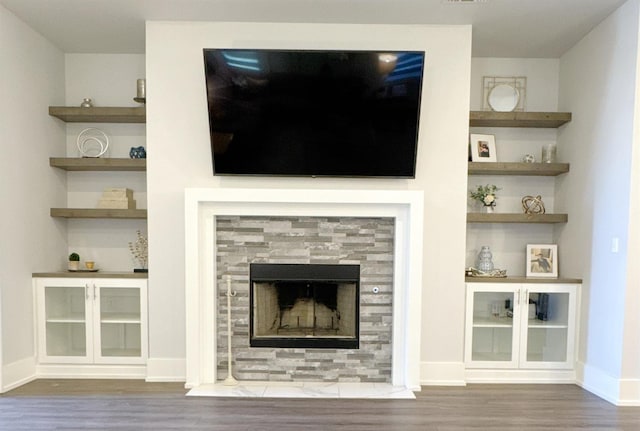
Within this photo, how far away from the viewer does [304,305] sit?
327 centimetres

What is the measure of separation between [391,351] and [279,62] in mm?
2323

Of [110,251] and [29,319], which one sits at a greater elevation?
[110,251]

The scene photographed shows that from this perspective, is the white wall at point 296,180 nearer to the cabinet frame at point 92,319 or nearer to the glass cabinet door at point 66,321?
the cabinet frame at point 92,319

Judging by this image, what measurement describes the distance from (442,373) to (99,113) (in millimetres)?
3485

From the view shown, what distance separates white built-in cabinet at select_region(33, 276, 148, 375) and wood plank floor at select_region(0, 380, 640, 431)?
0.24 m

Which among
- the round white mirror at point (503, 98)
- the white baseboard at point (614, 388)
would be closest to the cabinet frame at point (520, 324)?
the white baseboard at point (614, 388)

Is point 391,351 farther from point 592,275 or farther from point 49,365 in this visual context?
point 49,365

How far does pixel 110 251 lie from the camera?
364 centimetres

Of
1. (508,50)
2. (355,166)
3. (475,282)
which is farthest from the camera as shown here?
(508,50)

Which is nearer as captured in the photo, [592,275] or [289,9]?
[289,9]

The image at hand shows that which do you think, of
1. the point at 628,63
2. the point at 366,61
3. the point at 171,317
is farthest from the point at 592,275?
the point at 171,317

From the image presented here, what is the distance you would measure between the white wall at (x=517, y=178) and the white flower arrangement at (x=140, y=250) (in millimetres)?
2822

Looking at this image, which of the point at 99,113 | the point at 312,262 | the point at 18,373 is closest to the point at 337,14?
the point at 312,262

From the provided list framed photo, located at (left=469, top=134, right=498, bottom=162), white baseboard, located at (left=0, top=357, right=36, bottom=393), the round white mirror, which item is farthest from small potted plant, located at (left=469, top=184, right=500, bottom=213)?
white baseboard, located at (left=0, top=357, right=36, bottom=393)
